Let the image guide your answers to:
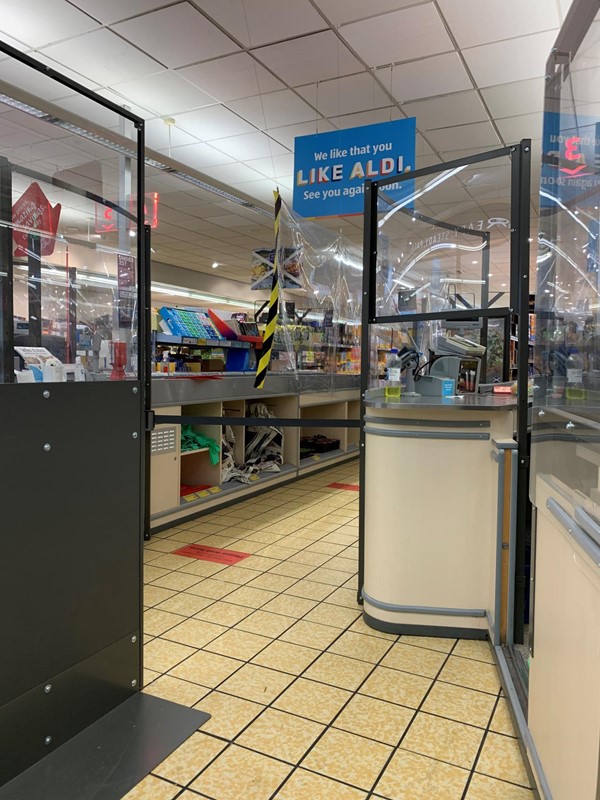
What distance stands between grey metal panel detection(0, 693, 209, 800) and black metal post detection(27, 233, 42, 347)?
132 cm

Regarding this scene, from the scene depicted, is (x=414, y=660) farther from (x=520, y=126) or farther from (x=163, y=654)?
(x=520, y=126)

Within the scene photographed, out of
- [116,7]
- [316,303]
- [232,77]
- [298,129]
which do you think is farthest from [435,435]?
[298,129]

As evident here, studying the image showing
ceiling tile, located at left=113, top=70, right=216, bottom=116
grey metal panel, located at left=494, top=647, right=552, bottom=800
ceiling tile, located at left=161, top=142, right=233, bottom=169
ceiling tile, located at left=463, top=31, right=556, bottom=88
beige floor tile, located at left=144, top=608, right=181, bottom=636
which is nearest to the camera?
grey metal panel, located at left=494, top=647, right=552, bottom=800

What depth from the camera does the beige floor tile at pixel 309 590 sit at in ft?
10.9

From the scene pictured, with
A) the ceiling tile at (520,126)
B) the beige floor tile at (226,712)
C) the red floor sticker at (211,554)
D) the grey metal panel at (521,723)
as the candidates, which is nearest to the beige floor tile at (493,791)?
Result: the grey metal panel at (521,723)

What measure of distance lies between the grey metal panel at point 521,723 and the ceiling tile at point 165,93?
5122 millimetres

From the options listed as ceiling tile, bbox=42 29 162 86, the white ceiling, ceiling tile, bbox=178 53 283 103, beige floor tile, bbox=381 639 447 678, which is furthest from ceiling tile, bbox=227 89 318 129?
beige floor tile, bbox=381 639 447 678

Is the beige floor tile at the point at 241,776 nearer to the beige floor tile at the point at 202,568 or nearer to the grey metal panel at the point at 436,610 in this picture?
the grey metal panel at the point at 436,610

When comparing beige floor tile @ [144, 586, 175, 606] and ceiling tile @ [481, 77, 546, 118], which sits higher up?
ceiling tile @ [481, 77, 546, 118]

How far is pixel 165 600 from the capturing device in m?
3.20

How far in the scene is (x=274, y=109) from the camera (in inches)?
229

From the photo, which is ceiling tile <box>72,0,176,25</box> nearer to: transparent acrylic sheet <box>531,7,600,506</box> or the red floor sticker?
transparent acrylic sheet <box>531,7,600,506</box>

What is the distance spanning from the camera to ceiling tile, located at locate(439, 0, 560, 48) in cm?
395

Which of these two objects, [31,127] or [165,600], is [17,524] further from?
[165,600]
